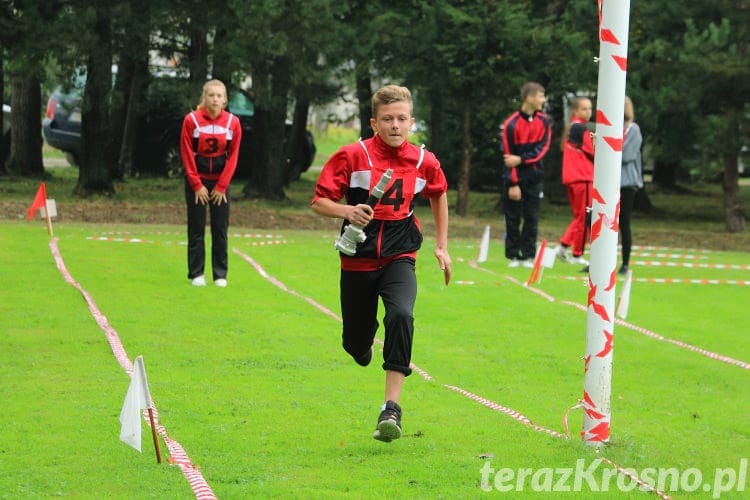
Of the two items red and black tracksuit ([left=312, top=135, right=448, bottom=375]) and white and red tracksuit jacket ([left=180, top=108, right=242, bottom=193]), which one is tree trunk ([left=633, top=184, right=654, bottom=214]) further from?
red and black tracksuit ([left=312, top=135, right=448, bottom=375])

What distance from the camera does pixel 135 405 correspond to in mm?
6055

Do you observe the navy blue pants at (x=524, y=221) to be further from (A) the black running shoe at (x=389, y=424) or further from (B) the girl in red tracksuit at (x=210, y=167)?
(A) the black running shoe at (x=389, y=424)

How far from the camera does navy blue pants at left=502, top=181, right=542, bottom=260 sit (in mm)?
16828

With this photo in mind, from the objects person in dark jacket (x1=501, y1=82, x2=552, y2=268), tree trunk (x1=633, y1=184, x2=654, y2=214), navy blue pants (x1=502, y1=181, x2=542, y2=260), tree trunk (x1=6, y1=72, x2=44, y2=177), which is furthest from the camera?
tree trunk (x1=6, y1=72, x2=44, y2=177)

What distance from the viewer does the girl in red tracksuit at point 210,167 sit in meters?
13.1

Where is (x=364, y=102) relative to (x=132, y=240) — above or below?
above

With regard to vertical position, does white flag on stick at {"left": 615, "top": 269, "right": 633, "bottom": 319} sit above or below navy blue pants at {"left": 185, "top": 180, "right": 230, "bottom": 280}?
below

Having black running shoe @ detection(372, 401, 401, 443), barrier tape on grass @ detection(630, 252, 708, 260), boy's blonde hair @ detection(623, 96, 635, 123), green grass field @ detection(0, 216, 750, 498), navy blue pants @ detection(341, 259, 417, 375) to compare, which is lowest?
barrier tape on grass @ detection(630, 252, 708, 260)

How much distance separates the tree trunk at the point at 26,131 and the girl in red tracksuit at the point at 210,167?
667 inches

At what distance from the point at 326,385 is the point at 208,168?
16.6 ft

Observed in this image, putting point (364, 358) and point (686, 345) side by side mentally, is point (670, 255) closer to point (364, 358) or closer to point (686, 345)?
point (686, 345)

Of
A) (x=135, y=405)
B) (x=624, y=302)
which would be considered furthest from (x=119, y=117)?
(x=135, y=405)

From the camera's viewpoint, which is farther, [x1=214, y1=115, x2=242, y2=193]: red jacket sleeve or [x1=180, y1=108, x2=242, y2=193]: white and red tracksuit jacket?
[x1=214, y1=115, x2=242, y2=193]: red jacket sleeve

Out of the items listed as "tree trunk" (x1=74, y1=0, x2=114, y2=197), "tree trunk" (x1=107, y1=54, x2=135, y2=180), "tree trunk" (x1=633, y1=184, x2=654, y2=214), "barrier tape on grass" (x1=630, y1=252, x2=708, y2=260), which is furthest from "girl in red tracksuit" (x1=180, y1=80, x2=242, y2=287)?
"tree trunk" (x1=633, y1=184, x2=654, y2=214)
